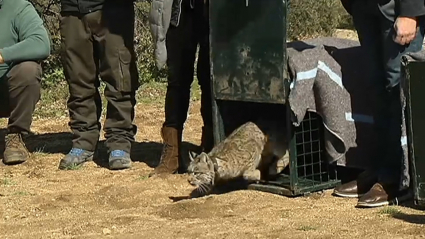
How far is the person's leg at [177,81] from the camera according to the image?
5.86m

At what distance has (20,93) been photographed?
6566 mm

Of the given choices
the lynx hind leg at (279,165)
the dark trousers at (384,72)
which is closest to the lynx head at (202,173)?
the lynx hind leg at (279,165)

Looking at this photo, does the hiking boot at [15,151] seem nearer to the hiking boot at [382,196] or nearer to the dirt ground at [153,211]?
the dirt ground at [153,211]

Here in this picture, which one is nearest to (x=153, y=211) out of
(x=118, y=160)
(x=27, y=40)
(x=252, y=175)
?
(x=252, y=175)

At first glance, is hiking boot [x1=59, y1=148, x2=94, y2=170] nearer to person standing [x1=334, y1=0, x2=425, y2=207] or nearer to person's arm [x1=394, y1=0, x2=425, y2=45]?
person standing [x1=334, y1=0, x2=425, y2=207]

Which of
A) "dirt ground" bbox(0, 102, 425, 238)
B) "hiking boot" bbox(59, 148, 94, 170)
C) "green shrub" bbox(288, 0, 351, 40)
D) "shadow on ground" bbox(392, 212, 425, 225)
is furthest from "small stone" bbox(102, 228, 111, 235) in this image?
"green shrub" bbox(288, 0, 351, 40)

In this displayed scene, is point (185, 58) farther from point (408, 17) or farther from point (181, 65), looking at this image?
point (408, 17)

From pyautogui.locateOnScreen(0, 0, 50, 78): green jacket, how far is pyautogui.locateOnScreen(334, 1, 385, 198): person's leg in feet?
8.23

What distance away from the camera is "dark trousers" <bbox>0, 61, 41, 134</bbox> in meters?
6.53

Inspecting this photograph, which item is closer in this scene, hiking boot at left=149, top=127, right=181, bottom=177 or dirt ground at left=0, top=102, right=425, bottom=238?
dirt ground at left=0, top=102, right=425, bottom=238

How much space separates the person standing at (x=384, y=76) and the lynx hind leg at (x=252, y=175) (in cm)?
54

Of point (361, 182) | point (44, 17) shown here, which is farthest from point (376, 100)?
point (44, 17)

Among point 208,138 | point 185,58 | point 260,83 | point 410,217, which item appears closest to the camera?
point 410,217

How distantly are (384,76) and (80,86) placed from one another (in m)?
2.37
